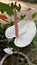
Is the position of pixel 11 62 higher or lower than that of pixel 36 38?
lower

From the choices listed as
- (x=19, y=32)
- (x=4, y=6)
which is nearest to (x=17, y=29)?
(x=19, y=32)

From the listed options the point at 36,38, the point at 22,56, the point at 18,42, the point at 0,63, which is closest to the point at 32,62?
the point at 22,56

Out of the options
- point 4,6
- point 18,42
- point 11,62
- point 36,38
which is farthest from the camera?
point 11,62

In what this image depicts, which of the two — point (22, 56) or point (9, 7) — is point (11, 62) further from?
point (9, 7)

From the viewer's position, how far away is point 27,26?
0.72m

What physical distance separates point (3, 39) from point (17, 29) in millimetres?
431

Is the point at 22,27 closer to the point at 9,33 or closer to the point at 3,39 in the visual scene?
the point at 9,33

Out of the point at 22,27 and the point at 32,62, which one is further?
the point at 32,62

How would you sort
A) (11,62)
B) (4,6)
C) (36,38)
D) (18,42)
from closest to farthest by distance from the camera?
(18,42), (36,38), (4,6), (11,62)

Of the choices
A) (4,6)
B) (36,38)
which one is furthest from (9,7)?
(36,38)

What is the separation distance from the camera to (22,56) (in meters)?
1.09

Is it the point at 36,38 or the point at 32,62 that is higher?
the point at 36,38

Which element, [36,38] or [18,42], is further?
[36,38]

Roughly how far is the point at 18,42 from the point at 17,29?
76mm
